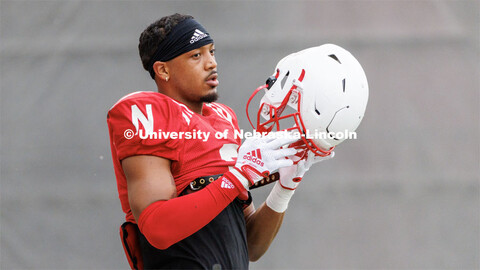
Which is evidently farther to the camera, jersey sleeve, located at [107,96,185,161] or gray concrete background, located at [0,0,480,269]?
gray concrete background, located at [0,0,480,269]

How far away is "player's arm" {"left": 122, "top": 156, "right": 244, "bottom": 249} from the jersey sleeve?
0.03m

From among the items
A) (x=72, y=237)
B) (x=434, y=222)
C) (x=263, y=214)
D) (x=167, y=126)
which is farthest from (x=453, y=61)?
(x=72, y=237)

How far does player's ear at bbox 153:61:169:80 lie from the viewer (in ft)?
5.75

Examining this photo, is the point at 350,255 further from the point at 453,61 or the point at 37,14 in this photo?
the point at 37,14

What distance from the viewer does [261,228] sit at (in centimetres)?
183

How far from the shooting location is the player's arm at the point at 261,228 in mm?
1826

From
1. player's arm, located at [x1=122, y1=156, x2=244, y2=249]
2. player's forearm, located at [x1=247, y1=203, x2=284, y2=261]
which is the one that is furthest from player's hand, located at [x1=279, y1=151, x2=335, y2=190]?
player's arm, located at [x1=122, y1=156, x2=244, y2=249]

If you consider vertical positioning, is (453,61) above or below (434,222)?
above

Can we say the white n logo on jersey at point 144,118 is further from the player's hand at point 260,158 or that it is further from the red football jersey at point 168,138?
the player's hand at point 260,158

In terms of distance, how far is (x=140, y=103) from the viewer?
5.23ft

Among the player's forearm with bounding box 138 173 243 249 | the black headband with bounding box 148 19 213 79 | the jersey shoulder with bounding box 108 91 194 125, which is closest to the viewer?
the player's forearm with bounding box 138 173 243 249

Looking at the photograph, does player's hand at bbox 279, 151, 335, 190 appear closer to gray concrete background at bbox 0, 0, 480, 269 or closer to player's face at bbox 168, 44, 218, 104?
player's face at bbox 168, 44, 218, 104

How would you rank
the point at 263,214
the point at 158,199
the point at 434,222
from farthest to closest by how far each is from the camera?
the point at 434,222 → the point at 263,214 → the point at 158,199

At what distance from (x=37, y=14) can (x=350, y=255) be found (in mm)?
1823
